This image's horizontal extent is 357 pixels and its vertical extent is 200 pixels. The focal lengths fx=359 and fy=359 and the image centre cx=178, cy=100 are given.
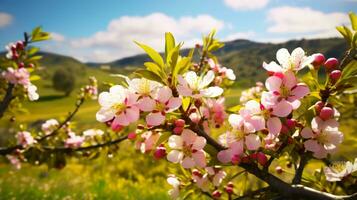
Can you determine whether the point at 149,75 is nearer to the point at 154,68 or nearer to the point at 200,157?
the point at 154,68

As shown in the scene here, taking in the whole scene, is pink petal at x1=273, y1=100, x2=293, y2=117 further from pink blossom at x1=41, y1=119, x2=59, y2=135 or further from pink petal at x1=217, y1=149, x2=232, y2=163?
pink blossom at x1=41, y1=119, x2=59, y2=135

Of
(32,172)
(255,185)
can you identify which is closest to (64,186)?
(32,172)

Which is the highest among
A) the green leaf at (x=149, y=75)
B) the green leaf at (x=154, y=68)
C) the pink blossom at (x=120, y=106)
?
the green leaf at (x=154, y=68)

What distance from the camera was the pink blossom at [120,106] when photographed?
1.14 meters

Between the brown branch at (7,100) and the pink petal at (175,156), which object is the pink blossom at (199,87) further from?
the brown branch at (7,100)

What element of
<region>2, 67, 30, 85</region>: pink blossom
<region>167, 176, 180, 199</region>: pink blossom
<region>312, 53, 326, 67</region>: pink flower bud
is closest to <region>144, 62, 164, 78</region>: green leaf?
<region>312, 53, 326, 67</region>: pink flower bud

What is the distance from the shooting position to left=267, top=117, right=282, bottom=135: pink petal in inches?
43.6

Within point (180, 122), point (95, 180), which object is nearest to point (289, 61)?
point (180, 122)

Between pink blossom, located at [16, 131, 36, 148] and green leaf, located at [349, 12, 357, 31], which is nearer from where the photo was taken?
green leaf, located at [349, 12, 357, 31]

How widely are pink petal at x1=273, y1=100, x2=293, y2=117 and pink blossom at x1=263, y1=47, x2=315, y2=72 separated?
4.5 inches

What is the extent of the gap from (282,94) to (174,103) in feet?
1.10

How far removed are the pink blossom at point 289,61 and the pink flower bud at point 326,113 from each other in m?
0.15

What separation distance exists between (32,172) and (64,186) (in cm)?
340

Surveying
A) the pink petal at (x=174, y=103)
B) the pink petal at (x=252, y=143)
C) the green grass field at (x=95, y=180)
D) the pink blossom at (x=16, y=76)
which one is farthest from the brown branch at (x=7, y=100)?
the pink petal at (x=252, y=143)
